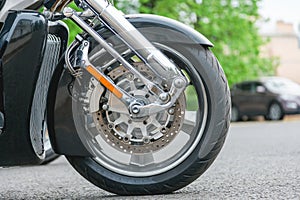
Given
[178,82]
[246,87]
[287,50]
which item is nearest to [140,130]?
[178,82]

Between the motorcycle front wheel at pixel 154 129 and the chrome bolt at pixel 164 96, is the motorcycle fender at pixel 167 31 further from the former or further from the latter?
the chrome bolt at pixel 164 96

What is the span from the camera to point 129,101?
375cm

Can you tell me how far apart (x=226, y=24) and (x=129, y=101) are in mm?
24844

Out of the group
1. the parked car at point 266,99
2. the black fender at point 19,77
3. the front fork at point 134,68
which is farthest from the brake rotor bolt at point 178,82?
the parked car at point 266,99

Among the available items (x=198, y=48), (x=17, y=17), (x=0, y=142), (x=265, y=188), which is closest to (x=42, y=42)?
(x=17, y=17)

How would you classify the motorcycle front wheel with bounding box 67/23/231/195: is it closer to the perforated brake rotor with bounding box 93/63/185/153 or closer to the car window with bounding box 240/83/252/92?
the perforated brake rotor with bounding box 93/63/185/153

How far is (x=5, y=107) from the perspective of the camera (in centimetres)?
366

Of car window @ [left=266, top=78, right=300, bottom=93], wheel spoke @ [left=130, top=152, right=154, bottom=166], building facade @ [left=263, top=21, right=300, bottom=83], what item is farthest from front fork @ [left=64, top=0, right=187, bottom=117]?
building facade @ [left=263, top=21, right=300, bottom=83]

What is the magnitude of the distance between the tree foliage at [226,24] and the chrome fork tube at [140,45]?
20744mm

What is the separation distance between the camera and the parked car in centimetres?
2412

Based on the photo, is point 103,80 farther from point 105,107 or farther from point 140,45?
point 140,45

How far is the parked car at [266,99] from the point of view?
24.1 meters

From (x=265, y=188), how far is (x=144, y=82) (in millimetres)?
903

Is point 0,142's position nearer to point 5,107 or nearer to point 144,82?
point 5,107
